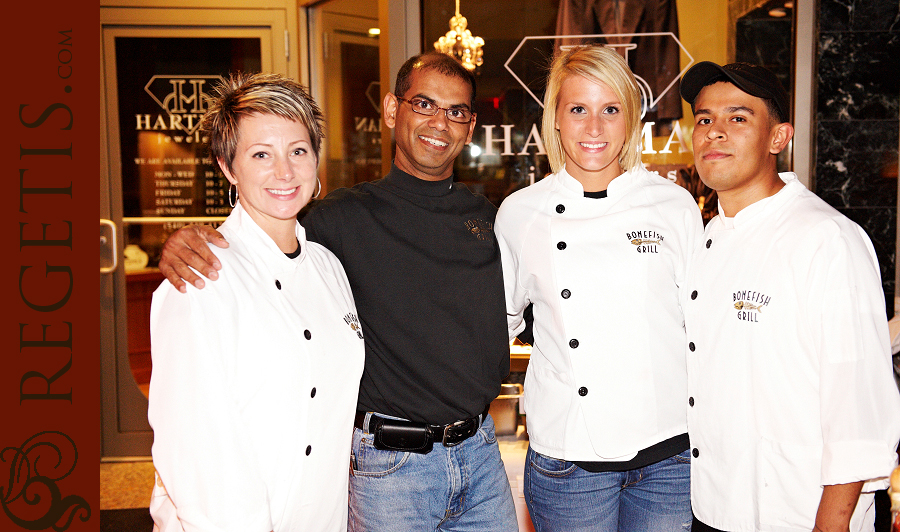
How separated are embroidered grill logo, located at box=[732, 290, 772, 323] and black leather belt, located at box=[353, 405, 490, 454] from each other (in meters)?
0.82

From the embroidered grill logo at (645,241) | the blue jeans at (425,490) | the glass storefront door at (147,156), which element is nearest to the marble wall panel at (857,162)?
the embroidered grill logo at (645,241)

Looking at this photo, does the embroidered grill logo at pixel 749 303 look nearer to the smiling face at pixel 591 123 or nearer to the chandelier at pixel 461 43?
the smiling face at pixel 591 123

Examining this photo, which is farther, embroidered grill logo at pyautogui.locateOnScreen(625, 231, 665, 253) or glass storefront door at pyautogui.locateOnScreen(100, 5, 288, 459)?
glass storefront door at pyautogui.locateOnScreen(100, 5, 288, 459)

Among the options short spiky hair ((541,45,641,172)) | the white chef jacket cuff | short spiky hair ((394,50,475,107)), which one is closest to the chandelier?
short spiky hair ((394,50,475,107))

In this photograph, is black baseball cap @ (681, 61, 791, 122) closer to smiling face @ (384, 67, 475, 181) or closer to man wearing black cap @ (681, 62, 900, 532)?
man wearing black cap @ (681, 62, 900, 532)

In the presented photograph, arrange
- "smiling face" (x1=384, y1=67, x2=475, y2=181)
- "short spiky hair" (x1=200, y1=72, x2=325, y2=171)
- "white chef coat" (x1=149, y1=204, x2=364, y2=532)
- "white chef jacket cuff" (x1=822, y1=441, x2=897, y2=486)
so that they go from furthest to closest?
"smiling face" (x1=384, y1=67, x2=475, y2=181) → "short spiky hair" (x1=200, y1=72, x2=325, y2=171) → "white chef jacket cuff" (x1=822, y1=441, x2=897, y2=486) → "white chef coat" (x1=149, y1=204, x2=364, y2=532)

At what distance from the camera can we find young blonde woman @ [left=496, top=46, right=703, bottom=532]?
1747 millimetres

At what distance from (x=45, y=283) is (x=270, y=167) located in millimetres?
954

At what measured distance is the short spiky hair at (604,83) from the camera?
1818 millimetres

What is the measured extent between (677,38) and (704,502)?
9.12ft

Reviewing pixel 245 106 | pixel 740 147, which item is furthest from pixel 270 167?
pixel 740 147

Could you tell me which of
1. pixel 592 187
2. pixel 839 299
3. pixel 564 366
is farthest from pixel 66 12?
pixel 839 299

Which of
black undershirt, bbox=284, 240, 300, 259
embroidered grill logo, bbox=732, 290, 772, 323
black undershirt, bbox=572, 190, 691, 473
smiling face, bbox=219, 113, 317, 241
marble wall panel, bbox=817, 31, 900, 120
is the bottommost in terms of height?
black undershirt, bbox=572, 190, 691, 473

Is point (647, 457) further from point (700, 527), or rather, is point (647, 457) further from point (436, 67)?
point (436, 67)
